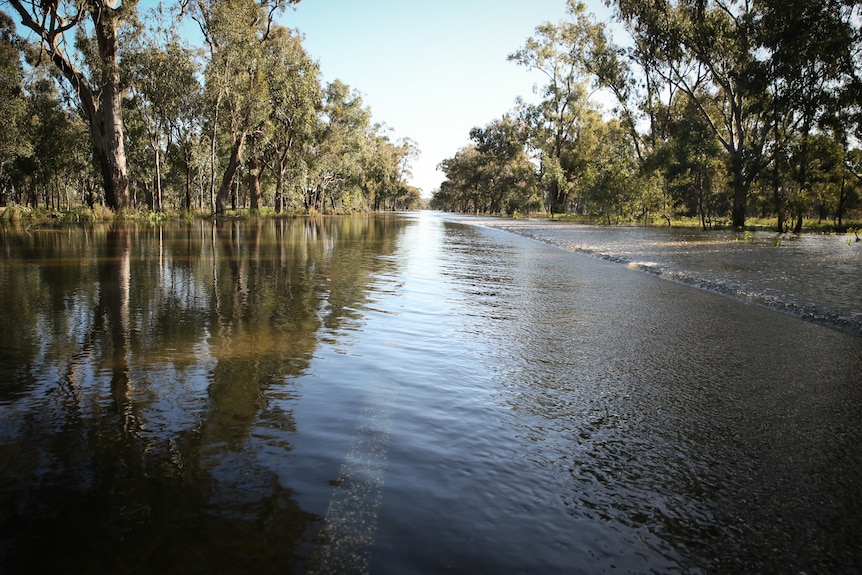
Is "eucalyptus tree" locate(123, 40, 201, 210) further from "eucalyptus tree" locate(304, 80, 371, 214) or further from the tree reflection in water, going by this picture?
the tree reflection in water

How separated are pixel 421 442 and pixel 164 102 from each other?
41605 millimetres

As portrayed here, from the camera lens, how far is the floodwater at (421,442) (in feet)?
7.97

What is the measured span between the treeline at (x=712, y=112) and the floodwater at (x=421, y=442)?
2822 cm

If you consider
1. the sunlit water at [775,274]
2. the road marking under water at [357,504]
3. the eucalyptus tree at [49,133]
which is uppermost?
the eucalyptus tree at [49,133]

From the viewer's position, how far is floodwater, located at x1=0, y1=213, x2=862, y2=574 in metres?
2.43

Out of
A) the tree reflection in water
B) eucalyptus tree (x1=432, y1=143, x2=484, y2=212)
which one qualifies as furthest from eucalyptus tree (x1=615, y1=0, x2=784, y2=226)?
eucalyptus tree (x1=432, y1=143, x2=484, y2=212)

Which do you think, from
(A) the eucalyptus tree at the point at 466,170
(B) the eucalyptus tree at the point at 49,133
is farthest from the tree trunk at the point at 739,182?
(A) the eucalyptus tree at the point at 466,170

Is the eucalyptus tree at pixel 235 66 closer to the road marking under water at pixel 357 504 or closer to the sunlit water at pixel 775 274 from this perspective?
the sunlit water at pixel 775 274

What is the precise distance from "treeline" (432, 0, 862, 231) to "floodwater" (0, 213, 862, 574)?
92.6 ft

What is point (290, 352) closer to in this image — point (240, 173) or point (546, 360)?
point (546, 360)

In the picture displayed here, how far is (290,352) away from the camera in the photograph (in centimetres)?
562

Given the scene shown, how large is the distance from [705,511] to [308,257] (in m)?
13.8

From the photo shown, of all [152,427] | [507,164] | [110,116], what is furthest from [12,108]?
[507,164]

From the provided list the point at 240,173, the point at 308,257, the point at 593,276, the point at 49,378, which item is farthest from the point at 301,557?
the point at 240,173
